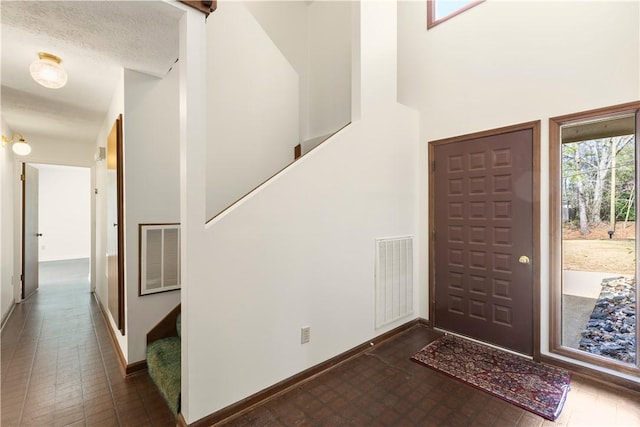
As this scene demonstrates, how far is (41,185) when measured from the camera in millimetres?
8172

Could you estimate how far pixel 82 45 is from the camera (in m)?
2.02

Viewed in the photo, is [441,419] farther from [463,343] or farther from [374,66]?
[374,66]

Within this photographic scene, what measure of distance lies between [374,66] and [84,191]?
995cm

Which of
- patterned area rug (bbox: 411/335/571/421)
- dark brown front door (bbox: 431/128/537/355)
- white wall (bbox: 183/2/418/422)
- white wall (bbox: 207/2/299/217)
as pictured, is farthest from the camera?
white wall (bbox: 207/2/299/217)

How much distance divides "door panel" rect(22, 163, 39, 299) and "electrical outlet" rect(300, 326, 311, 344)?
491 cm

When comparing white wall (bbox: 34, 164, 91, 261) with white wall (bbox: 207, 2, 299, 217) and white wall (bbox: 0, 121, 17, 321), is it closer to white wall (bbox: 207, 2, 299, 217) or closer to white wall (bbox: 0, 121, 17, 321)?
white wall (bbox: 0, 121, 17, 321)

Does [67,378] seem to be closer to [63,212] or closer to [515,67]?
[515,67]

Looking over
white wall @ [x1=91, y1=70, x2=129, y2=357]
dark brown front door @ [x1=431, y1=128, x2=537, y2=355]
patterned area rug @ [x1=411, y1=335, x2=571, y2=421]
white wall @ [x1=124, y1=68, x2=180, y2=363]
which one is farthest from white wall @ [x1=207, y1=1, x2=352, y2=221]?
patterned area rug @ [x1=411, y1=335, x2=571, y2=421]

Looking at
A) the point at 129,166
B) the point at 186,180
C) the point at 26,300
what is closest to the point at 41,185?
the point at 26,300

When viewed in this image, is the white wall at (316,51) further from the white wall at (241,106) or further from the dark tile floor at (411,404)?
the dark tile floor at (411,404)

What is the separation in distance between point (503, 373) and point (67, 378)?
3689 millimetres

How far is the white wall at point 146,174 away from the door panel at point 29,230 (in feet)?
11.4

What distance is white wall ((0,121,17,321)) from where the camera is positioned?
346 centimetres

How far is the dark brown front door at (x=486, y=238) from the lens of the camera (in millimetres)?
2703
